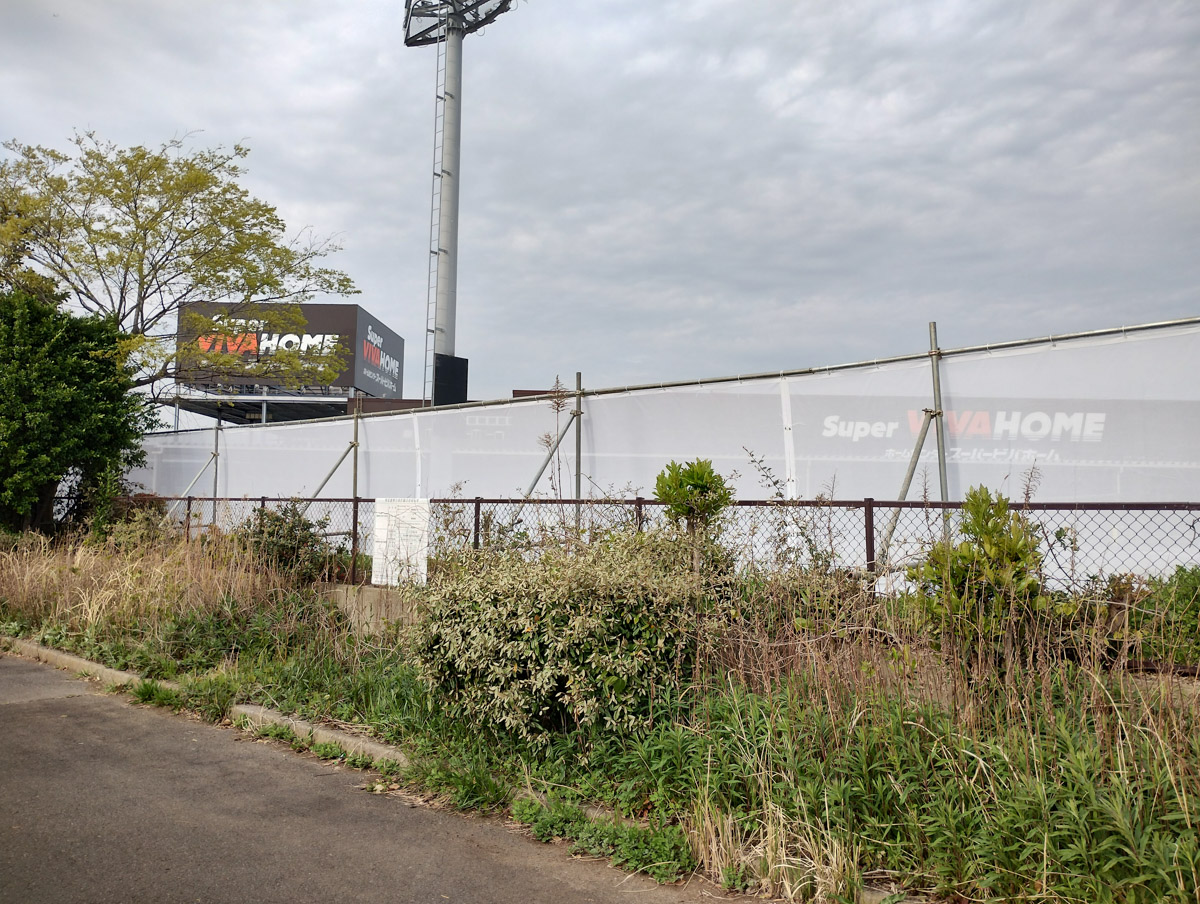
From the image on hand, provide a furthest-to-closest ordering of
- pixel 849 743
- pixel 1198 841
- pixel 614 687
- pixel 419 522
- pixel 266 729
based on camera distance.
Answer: pixel 419 522, pixel 266 729, pixel 614 687, pixel 849 743, pixel 1198 841

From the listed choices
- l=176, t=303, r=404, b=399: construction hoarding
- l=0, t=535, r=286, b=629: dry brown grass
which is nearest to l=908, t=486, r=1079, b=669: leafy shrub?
l=0, t=535, r=286, b=629: dry brown grass

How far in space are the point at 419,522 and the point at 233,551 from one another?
7.97 feet

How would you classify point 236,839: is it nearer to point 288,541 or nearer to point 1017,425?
point 288,541

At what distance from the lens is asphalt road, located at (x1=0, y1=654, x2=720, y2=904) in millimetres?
3779

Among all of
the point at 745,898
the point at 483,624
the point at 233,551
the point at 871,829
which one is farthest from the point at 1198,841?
the point at 233,551

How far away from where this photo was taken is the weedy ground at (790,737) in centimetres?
341

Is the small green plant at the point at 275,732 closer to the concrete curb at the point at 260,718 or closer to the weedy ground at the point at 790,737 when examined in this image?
the concrete curb at the point at 260,718

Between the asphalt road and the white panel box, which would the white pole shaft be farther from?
the asphalt road

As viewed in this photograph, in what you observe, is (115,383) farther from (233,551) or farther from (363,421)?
(233,551)

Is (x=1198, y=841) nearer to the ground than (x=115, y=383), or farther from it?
nearer to the ground

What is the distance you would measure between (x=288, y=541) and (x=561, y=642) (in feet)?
22.9

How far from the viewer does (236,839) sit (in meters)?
4.37

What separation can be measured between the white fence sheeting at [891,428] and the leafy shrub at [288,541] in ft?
9.27

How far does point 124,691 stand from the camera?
755 centimetres
